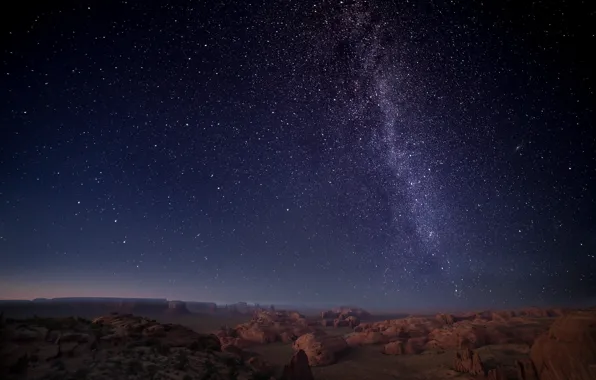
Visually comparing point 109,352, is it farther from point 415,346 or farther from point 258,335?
point 258,335

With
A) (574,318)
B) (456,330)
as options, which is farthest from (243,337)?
(574,318)

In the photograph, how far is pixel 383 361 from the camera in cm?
3183

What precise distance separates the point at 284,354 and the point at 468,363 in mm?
21478

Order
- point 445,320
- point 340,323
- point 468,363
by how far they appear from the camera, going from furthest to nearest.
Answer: point 340,323 < point 445,320 < point 468,363

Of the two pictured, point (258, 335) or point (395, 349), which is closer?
point (395, 349)

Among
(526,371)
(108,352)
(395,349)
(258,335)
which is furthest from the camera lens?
(258,335)

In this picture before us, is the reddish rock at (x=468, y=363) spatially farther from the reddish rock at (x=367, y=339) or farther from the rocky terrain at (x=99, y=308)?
the rocky terrain at (x=99, y=308)

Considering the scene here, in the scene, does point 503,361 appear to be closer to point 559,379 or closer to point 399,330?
point 559,379

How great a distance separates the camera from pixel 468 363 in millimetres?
24016

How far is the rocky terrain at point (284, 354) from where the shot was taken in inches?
460

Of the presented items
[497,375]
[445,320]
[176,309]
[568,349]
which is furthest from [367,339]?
[176,309]

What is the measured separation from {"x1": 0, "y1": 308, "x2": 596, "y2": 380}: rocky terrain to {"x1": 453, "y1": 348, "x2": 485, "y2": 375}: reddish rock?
76 mm

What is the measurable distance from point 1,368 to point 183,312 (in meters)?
118

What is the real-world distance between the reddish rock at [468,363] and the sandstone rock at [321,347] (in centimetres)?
1317
